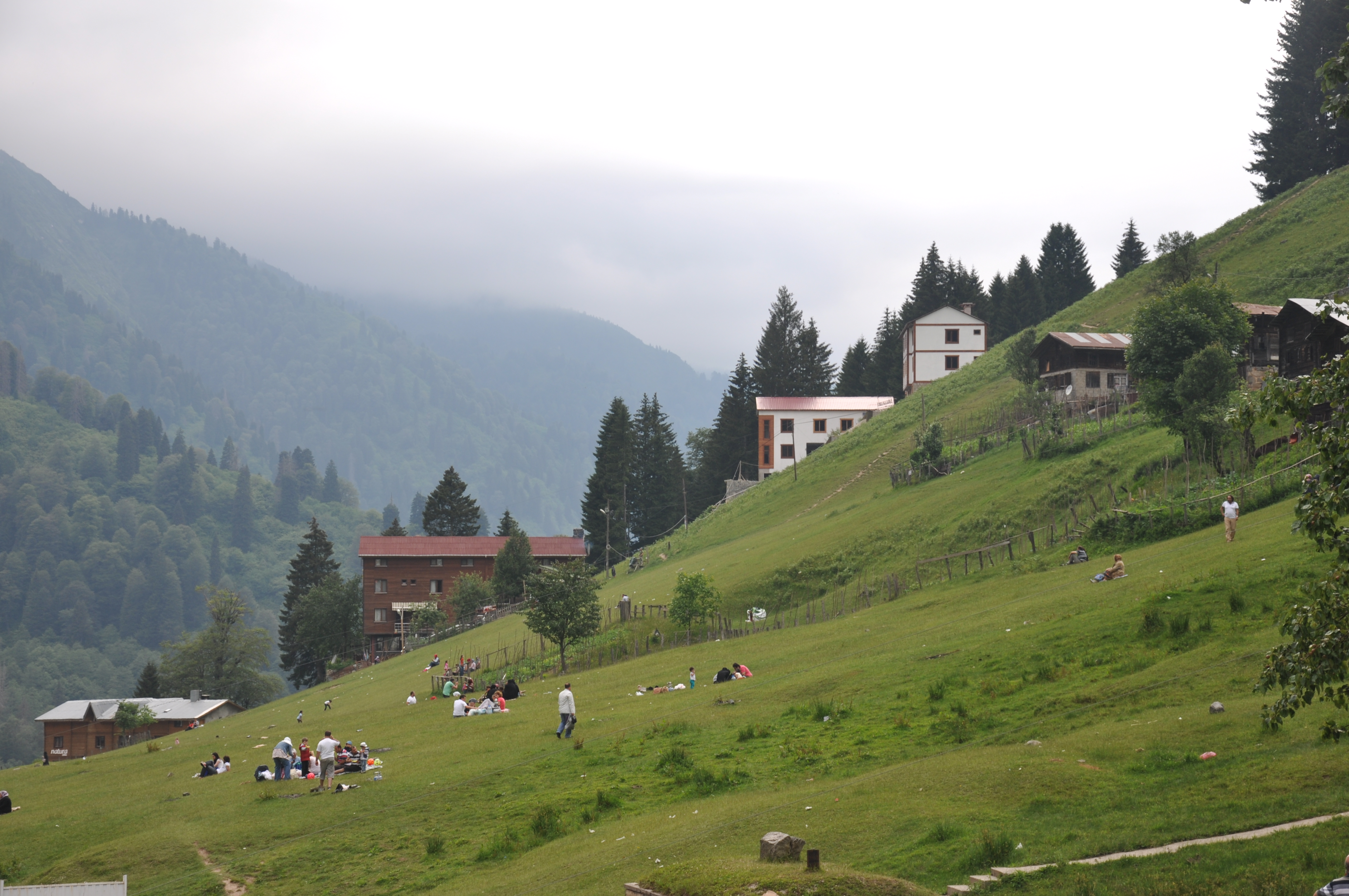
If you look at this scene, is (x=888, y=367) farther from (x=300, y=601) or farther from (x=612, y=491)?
(x=300, y=601)

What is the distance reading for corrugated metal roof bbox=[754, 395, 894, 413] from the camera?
392 feet

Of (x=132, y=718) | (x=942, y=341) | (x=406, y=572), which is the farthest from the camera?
(x=942, y=341)

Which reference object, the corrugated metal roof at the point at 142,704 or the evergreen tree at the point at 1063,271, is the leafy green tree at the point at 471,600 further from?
the evergreen tree at the point at 1063,271

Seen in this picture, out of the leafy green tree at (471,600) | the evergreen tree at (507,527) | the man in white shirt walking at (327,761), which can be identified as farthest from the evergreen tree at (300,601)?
the man in white shirt walking at (327,761)

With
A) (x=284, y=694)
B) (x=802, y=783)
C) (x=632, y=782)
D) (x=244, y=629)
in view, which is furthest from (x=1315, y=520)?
(x=284, y=694)

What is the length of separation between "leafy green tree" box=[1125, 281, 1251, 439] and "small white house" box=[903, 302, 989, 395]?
67.4 m

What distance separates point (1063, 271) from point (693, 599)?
9973 centimetres

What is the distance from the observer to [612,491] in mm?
127125

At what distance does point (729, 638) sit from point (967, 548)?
1224 centimetres

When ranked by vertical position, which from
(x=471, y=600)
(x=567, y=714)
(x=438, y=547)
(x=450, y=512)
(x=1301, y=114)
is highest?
(x=1301, y=114)

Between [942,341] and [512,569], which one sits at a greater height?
[942,341]

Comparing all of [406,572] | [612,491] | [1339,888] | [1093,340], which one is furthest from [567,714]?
[612,491]

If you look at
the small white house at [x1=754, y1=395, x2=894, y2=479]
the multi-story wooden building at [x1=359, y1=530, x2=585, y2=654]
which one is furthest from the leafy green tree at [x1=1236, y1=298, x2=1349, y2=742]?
the small white house at [x1=754, y1=395, x2=894, y2=479]

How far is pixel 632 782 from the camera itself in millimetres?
26328
